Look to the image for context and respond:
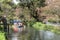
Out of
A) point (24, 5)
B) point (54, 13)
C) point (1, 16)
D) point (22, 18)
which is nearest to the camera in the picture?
point (1, 16)

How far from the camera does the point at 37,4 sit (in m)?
45.5

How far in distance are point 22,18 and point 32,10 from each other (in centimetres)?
330

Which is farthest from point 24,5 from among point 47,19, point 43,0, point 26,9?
point 47,19

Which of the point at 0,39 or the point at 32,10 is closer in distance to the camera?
the point at 0,39

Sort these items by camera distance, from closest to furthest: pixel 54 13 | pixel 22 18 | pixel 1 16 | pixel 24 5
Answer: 1. pixel 1 16
2. pixel 54 13
3. pixel 22 18
4. pixel 24 5

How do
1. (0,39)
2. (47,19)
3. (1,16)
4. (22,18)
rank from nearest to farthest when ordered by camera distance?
(0,39)
(1,16)
(47,19)
(22,18)

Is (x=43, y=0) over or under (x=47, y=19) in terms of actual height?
over

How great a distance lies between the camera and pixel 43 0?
4528 centimetres

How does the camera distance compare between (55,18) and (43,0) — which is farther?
(43,0)

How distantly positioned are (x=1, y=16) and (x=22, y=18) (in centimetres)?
1460

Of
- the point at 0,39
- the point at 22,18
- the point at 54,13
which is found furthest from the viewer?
the point at 22,18

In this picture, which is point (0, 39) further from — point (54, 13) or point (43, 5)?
point (43, 5)

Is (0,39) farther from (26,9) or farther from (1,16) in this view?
(26,9)

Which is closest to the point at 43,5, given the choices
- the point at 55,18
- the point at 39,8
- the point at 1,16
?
the point at 39,8
